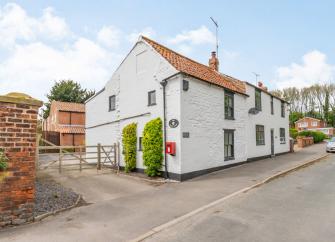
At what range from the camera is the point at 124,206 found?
25.0 feet

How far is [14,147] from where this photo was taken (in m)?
5.80

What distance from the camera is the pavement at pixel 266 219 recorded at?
510cm

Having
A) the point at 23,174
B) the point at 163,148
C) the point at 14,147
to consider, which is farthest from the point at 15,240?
the point at 163,148

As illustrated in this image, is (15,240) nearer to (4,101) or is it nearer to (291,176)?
(4,101)

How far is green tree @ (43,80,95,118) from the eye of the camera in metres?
46.2

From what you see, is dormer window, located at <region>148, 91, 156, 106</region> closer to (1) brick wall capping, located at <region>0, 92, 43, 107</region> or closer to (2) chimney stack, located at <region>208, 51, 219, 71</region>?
(2) chimney stack, located at <region>208, 51, 219, 71</region>

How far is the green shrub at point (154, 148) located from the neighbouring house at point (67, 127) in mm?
22712

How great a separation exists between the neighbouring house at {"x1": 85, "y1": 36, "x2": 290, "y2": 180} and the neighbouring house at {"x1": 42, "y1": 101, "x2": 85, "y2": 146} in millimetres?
13327

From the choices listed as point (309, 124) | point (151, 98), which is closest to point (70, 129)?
point (151, 98)

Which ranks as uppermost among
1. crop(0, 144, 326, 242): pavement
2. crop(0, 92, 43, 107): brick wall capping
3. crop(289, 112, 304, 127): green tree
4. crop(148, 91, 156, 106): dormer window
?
crop(289, 112, 304, 127): green tree

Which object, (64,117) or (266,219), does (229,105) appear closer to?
(266,219)

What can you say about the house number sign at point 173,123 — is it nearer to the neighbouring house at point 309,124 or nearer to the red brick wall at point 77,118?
the red brick wall at point 77,118

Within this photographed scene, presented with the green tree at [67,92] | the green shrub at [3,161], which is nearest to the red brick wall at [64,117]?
the green tree at [67,92]

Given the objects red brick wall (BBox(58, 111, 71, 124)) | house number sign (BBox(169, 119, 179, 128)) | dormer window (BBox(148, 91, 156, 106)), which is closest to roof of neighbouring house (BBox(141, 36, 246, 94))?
dormer window (BBox(148, 91, 156, 106))
